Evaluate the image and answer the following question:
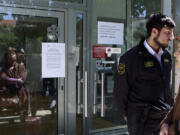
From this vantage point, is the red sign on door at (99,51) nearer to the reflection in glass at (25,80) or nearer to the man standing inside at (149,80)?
the reflection in glass at (25,80)

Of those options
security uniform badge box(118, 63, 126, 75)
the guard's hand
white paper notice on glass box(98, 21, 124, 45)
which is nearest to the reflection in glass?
white paper notice on glass box(98, 21, 124, 45)

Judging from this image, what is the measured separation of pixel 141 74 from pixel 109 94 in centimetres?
215

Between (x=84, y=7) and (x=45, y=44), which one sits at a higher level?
(x=84, y=7)

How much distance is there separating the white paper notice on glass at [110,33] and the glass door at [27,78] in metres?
0.78

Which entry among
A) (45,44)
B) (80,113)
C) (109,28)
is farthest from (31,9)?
(80,113)

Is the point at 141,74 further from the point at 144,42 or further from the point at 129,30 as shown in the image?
the point at 129,30

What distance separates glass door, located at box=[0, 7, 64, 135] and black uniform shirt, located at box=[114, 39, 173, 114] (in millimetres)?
1722

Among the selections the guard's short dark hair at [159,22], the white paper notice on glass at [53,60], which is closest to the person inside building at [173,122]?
the guard's short dark hair at [159,22]

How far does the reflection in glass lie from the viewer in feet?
12.4

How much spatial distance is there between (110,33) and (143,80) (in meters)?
2.15

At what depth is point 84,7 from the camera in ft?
14.0

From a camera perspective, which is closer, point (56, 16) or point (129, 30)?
point (56, 16)

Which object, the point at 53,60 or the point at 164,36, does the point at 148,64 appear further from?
the point at 53,60

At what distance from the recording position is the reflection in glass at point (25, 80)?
379cm
